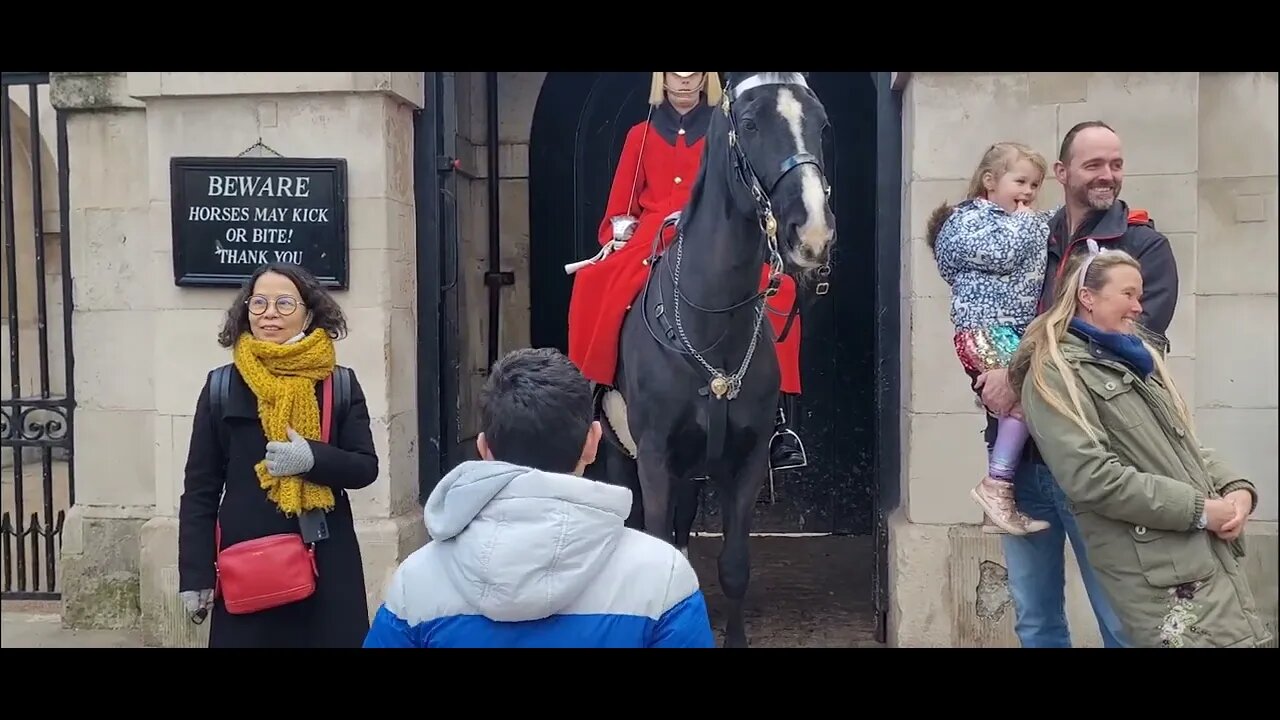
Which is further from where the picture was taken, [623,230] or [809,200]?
[623,230]

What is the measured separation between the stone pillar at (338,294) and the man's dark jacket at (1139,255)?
2.87 m

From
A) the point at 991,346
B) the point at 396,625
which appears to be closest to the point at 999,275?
the point at 991,346

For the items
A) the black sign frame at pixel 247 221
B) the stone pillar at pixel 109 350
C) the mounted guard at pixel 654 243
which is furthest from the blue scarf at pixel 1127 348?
the stone pillar at pixel 109 350

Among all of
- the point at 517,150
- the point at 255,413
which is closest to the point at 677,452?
the point at 255,413

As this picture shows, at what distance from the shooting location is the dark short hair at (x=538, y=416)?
2078mm

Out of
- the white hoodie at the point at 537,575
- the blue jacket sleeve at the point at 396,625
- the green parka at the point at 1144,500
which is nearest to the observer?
the white hoodie at the point at 537,575

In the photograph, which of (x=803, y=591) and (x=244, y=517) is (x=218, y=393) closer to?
(x=244, y=517)

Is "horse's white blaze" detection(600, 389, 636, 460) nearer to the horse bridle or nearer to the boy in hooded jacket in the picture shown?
the horse bridle

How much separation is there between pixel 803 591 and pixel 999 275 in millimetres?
2941

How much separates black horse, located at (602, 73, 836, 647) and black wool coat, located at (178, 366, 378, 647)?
112 cm

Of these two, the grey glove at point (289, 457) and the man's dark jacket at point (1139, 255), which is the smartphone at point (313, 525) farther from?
the man's dark jacket at point (1139, 255)

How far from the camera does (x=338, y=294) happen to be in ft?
17.0

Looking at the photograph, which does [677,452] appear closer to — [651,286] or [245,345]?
[651,286]

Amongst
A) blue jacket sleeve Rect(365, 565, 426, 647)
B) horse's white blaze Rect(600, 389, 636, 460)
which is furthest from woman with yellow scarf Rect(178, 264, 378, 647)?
blue jacket sleeve Rect(365, 565, 426, 647)
